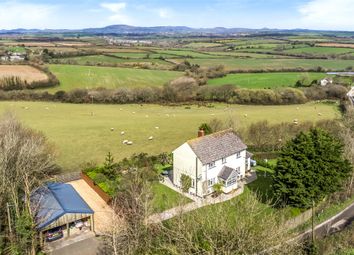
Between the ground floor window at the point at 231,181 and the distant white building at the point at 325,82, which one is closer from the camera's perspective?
the ground floor window at the point at 231,181

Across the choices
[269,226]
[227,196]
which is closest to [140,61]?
[227,196]

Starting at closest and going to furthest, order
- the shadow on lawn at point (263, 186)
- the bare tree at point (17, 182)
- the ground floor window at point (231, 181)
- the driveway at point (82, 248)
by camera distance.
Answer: the bare tree at point (17, 182), the driveway at point (82, 248), the shadow on lawn at point (263, 186), the ground floor window at point (231, 181)

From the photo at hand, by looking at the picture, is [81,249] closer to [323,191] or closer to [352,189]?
[323,191]

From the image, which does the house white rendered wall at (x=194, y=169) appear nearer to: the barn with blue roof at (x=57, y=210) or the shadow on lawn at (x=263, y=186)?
the shadow on lawn at (x=263, y=186)

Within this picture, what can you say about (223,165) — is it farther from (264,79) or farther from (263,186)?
(264,79)

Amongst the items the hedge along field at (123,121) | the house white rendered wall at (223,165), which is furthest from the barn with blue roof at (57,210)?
the house white rendered wall at (223,165)

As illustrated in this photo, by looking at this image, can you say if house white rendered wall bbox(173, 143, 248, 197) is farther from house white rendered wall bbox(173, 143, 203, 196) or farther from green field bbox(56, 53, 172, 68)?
green field bbox(56, 53, 172, 68)
